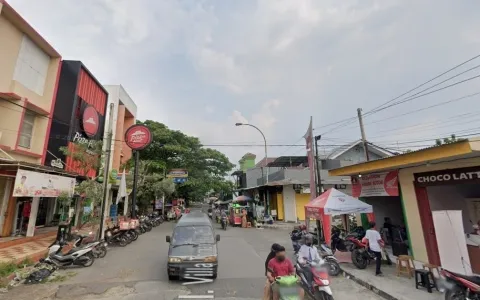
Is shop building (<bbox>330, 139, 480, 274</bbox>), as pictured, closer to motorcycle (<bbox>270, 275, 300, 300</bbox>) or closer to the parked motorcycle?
motorcycle (<bbox>270, 275, 300, 300</bbox>)

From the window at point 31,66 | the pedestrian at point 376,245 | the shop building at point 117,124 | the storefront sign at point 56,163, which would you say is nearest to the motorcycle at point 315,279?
the pedestrian at point 376,245

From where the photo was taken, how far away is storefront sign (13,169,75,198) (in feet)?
30.7

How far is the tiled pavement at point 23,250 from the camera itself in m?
8.62

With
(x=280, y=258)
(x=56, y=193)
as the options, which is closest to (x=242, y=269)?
(x=280, y=258)

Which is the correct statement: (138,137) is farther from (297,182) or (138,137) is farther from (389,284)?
(389,284)

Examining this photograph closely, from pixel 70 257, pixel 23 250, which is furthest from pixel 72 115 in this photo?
pixel 70 257

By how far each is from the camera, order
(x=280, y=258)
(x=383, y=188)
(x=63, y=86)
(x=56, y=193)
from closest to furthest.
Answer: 1. (x=280, y=258)
2. (x=383, y=188)
3. (x=56, y=193)
4. (x=63, y=86)

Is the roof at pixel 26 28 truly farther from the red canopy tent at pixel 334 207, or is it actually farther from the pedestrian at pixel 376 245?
the pedestrian at pixel 376 245

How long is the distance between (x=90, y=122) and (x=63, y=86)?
286 centimetres

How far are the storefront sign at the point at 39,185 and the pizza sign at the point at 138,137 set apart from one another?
4770mm

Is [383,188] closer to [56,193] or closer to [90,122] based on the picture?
[56,193]

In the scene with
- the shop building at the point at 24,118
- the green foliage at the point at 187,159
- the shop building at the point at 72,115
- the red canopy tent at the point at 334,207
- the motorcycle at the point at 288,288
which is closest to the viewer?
the motorcycle at the point at 288,288

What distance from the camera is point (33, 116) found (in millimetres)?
13352

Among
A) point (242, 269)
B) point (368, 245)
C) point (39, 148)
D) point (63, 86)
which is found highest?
point (63, 86)
